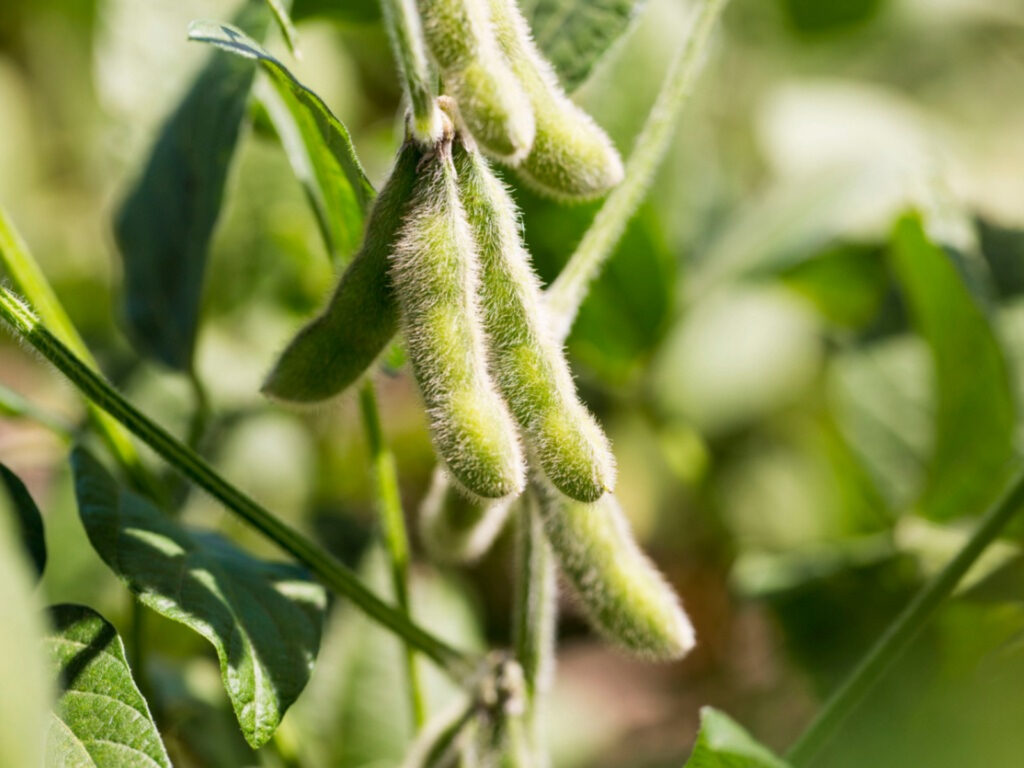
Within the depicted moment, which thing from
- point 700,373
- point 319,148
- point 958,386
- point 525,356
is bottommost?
point 700,373

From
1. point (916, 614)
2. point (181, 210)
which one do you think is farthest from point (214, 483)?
point (916, 614)

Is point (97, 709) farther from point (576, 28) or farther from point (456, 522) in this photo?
point (576, 28)

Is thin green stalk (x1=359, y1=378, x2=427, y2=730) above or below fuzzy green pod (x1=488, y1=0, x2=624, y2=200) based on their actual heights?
below

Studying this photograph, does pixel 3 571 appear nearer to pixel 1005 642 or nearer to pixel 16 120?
pixel 1005 642

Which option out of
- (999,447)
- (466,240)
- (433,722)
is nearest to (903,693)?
(999,447)

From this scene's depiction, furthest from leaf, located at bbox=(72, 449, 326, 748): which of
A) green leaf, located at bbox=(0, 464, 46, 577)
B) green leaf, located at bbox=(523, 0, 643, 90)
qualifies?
green leaf, located at bbox=(523, 0, 643, 90)

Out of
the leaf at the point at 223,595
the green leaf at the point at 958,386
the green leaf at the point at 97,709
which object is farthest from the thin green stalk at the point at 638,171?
the green leaf at the point at 958,386

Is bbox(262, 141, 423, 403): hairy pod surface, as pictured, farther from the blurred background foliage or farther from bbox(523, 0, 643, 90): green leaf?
bbox(523, 0, 643, 90): green leaf
